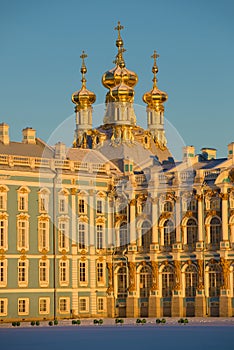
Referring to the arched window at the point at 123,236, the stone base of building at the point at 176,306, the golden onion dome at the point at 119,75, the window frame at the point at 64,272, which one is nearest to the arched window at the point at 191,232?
the stone base of building at the point at 176,306

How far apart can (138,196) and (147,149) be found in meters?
13.6

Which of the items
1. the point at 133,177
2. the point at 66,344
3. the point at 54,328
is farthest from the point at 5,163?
the point at 66,344

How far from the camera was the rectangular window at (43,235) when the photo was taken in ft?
293

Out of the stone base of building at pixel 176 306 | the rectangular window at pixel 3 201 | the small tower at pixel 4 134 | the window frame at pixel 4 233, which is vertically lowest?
the stone base of building at pixel 176 306

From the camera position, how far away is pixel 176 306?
3585 inches

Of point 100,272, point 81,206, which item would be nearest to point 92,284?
point 100,272

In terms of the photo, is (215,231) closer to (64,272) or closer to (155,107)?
(64,272)

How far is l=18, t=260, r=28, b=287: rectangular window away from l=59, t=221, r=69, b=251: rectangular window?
3.78 meters

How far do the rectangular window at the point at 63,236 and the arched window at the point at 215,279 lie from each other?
34.8 feet

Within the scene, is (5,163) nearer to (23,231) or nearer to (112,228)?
(23,231)

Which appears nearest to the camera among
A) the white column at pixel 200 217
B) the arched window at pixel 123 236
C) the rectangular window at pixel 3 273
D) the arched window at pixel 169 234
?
the rectangular window at pixel 3 273

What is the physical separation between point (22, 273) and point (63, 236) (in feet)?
15.9

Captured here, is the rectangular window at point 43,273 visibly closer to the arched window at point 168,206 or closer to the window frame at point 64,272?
the window frame at point 64,272

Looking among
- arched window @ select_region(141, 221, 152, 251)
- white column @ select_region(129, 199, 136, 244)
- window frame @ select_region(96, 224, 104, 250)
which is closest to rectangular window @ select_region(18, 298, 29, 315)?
window frame @ select_region(96, 224, 104, 250)
